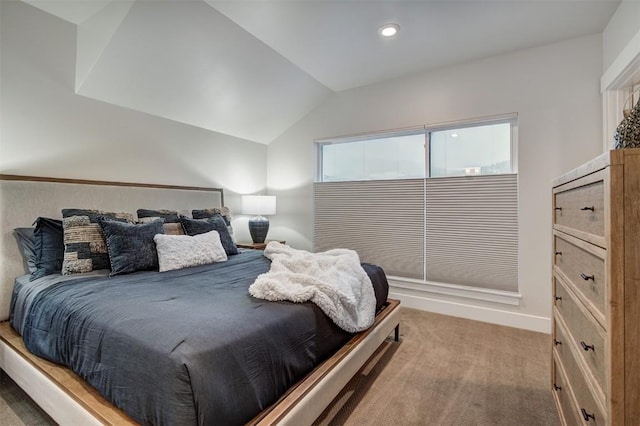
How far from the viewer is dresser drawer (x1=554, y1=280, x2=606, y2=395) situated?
98 cm


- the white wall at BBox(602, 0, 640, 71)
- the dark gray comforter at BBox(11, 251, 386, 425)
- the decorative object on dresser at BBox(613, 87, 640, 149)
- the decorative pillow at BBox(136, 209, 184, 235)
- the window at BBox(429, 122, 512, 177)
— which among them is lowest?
the dark gray comforter at BBox(11, 251, 386, 425)

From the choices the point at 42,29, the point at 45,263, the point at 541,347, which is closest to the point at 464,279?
the point at 541,347

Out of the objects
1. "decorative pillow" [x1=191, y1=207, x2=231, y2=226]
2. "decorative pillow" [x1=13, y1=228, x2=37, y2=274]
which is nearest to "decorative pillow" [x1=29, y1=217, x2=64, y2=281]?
"decorative pillow" [x1=13, y1=228, x2=37, y2=274]

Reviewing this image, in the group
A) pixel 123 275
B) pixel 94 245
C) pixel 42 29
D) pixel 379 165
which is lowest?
pixel 123 275

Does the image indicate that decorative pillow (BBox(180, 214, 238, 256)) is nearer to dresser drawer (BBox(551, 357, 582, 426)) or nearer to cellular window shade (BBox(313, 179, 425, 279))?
cellular window shade (BBox(313, 179, 425, 279))

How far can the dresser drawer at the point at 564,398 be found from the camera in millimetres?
1328

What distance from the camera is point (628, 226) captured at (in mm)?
847

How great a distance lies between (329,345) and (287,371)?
0.37 metres

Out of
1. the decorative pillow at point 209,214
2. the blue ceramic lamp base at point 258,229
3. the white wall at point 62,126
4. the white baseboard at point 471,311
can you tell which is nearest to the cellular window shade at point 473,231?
the white baseboard at point 471,311

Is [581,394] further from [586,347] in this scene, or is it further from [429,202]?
[429,202]

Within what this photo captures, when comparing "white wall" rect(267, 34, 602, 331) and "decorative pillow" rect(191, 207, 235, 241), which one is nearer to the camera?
"white wall" rect(267, 34, 602, 331)

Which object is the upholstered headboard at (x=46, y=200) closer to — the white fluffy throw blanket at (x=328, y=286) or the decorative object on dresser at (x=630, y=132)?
the white fluffy throw blanket at (x=328, y=286)

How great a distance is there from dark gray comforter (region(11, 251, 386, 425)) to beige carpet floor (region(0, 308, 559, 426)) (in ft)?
1.24

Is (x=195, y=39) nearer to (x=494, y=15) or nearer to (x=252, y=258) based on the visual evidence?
(x=252, y=258)
